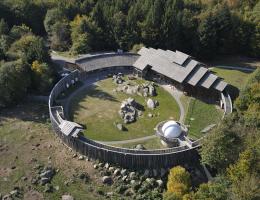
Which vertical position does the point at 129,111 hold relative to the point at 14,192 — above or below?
above

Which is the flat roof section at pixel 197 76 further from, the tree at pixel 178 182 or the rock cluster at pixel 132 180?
the tree at pixel 178 182

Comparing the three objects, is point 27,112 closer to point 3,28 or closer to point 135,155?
point 135,155

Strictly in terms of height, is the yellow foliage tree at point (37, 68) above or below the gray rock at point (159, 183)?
above

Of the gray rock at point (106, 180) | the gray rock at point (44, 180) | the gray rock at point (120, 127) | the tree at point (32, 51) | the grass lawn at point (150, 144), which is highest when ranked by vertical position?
the tree at point (32, 51)

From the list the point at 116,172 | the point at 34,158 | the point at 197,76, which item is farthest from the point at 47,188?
the point at 197,76

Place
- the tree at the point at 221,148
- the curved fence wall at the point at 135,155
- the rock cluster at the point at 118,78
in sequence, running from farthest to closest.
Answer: the rock cluster at the point at 118,78 < the curved fence wall at the point at 135,155 < the tree at the point at 221,148

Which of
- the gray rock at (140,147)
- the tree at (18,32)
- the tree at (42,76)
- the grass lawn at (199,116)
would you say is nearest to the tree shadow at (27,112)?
the tree at (42,76)

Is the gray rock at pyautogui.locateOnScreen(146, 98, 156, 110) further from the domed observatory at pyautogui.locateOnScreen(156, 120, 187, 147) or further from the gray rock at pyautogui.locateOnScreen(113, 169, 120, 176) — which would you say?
the gray rock at pyautogui.locateOnScreen(113, 169, 120, 176)
